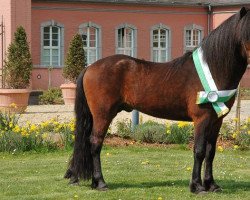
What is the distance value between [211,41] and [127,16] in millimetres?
23483

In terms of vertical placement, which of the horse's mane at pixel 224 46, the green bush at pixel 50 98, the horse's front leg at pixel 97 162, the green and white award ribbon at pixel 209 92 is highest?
the horse's mane at pixel 224 46

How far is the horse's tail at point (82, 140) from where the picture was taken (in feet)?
27.7

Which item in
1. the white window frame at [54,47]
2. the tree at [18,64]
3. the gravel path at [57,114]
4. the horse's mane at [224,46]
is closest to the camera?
A: the horse's mane at [224,46]

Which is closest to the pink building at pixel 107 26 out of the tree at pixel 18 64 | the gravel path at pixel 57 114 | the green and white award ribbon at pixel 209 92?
the tree at pixel 18 64

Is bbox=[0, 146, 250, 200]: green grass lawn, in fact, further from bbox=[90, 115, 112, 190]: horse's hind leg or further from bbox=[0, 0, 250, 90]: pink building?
bbox=[0, 0, 250, 90]: pink building

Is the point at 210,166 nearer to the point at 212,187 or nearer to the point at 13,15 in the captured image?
the point at 212,187

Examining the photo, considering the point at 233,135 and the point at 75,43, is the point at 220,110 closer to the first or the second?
the point at 233,135

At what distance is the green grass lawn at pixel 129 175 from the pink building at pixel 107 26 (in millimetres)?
16053

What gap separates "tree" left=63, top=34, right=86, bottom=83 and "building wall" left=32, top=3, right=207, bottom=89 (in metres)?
2.90

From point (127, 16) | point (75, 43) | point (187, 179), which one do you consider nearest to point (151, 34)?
point (127, 16)

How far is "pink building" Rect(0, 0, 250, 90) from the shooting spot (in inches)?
1123

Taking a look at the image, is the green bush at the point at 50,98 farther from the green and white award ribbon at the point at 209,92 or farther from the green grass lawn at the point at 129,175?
the green and white award ribbon at the point at 209,92

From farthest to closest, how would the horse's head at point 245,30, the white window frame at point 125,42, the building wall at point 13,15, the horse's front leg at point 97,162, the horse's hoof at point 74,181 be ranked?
the white window frame at point 125,42, the building wall at point 13,15, the horse's hoof at point 74,181, the horse's front leg at point 97,162, the horse's head at point 245,30

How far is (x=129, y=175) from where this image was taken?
9523 mm
